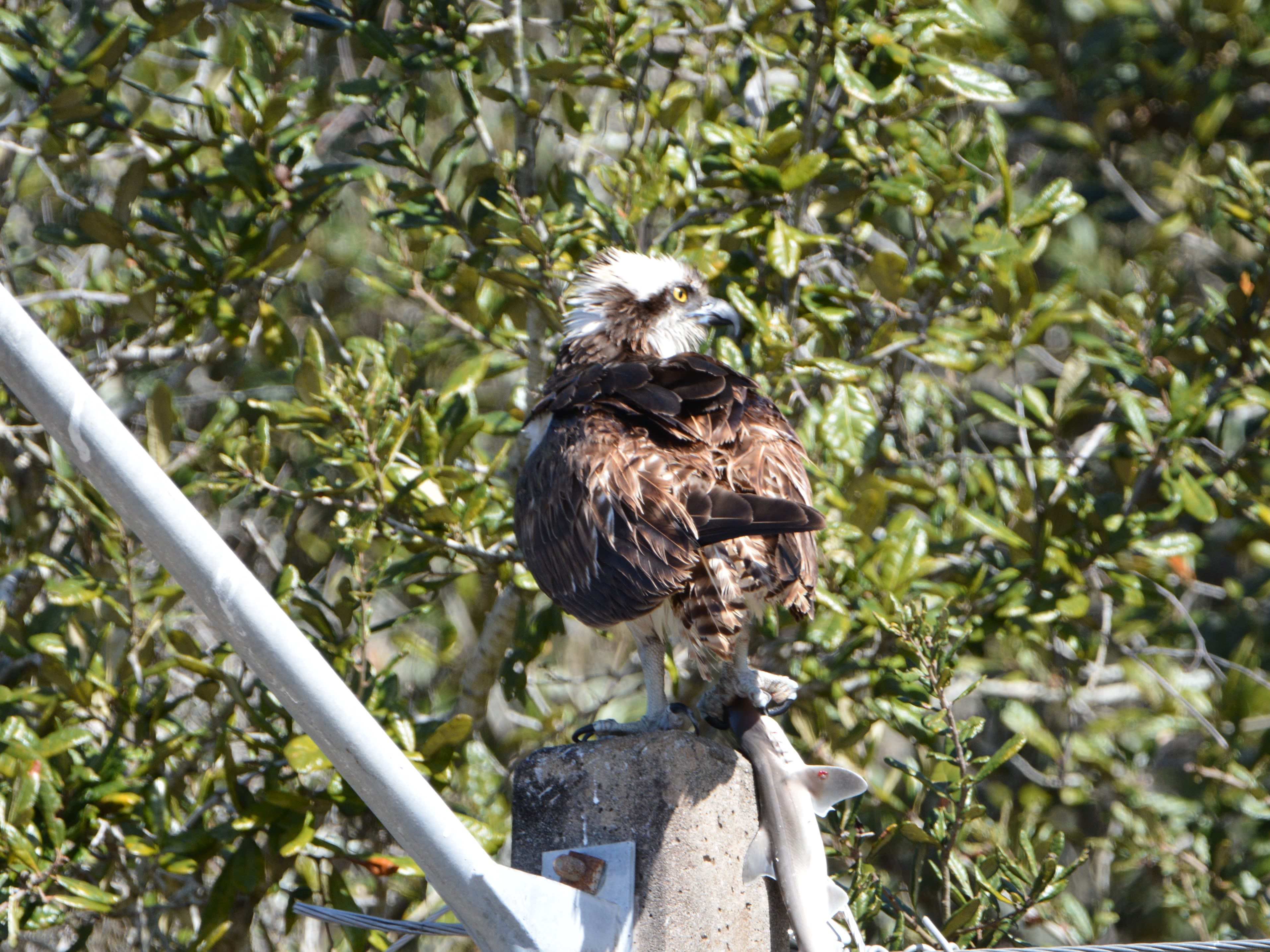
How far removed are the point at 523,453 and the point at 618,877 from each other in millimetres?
2411

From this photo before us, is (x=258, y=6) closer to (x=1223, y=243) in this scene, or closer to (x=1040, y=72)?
(x=1040, y=72)

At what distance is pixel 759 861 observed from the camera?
248cm

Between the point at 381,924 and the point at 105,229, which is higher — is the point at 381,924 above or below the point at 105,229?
below

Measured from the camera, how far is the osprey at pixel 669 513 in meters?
2.83

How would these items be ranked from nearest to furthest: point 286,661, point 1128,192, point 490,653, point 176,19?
point 286,661 → point 176,19 → point 490,653 → point 1128,192

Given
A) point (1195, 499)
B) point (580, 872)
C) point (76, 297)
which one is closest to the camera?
point (580, 872)

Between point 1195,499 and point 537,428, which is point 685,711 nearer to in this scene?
point 537,428

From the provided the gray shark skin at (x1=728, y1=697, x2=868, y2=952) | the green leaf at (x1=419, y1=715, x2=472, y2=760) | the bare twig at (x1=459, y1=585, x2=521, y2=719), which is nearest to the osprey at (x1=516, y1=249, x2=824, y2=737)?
the gray shark skin at (x1=728, y1=697, x2=868, y2=952)

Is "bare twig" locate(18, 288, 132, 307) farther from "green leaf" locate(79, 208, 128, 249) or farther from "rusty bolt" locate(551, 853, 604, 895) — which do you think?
"rusty bolt" locate(551, 853, 604, 895)

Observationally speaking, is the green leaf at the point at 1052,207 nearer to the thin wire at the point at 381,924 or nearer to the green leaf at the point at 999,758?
the green leaf at the point at 999,758

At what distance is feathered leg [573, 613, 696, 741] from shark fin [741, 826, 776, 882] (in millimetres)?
471

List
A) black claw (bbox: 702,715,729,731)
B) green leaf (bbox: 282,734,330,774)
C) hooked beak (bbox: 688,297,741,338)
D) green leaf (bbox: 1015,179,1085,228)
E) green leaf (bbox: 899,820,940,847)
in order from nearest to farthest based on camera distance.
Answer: black claw (bbox: 702,715,729,731) → green leaf (bbox: 899,820,940,847) → green leaf (bbox: 282,734,330,774) → hooked beak (bbox: 688,297,741,338) → green leaf (bbox: 1015,179,1085,228)

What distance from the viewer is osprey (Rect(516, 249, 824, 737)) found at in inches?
111

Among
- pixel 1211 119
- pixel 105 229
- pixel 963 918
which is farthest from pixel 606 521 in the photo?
pixel 1211 119
